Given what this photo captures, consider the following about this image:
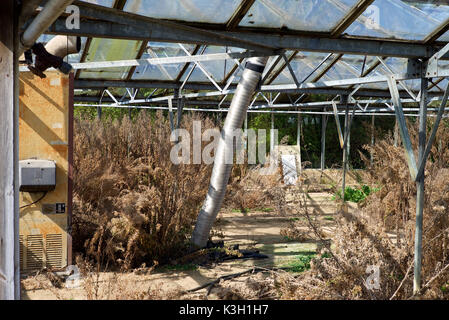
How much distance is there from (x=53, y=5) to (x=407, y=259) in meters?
3.89

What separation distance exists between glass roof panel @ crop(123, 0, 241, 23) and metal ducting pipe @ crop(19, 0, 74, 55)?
6.77 ft

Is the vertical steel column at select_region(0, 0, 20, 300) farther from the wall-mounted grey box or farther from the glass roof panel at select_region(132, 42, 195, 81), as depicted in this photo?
the glass roof panel at select_region(132, 42, 195, 81)

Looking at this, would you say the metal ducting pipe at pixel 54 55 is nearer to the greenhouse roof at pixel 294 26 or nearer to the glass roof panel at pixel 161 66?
the greenhouse roof at pixel 294 26

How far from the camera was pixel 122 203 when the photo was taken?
5539mm

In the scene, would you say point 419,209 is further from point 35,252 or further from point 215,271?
point 35,252

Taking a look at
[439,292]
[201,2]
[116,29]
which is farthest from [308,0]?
[439,292]

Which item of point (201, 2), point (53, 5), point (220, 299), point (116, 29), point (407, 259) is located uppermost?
point (201, 2)

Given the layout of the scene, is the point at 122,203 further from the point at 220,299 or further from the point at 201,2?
the point at 201,2

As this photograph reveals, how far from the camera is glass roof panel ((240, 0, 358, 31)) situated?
492cm

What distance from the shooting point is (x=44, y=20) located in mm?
2686

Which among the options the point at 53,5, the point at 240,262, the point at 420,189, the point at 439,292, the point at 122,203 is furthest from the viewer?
the point at 240,262

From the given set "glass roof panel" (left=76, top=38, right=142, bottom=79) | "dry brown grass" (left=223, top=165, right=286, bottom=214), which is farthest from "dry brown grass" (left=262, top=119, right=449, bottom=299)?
"dry brown grass" (left=223, top=165, right=286, bottom=214)

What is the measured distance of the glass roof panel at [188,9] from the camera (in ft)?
15.9

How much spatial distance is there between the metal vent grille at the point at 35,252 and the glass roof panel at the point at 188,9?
2583 millimetres
